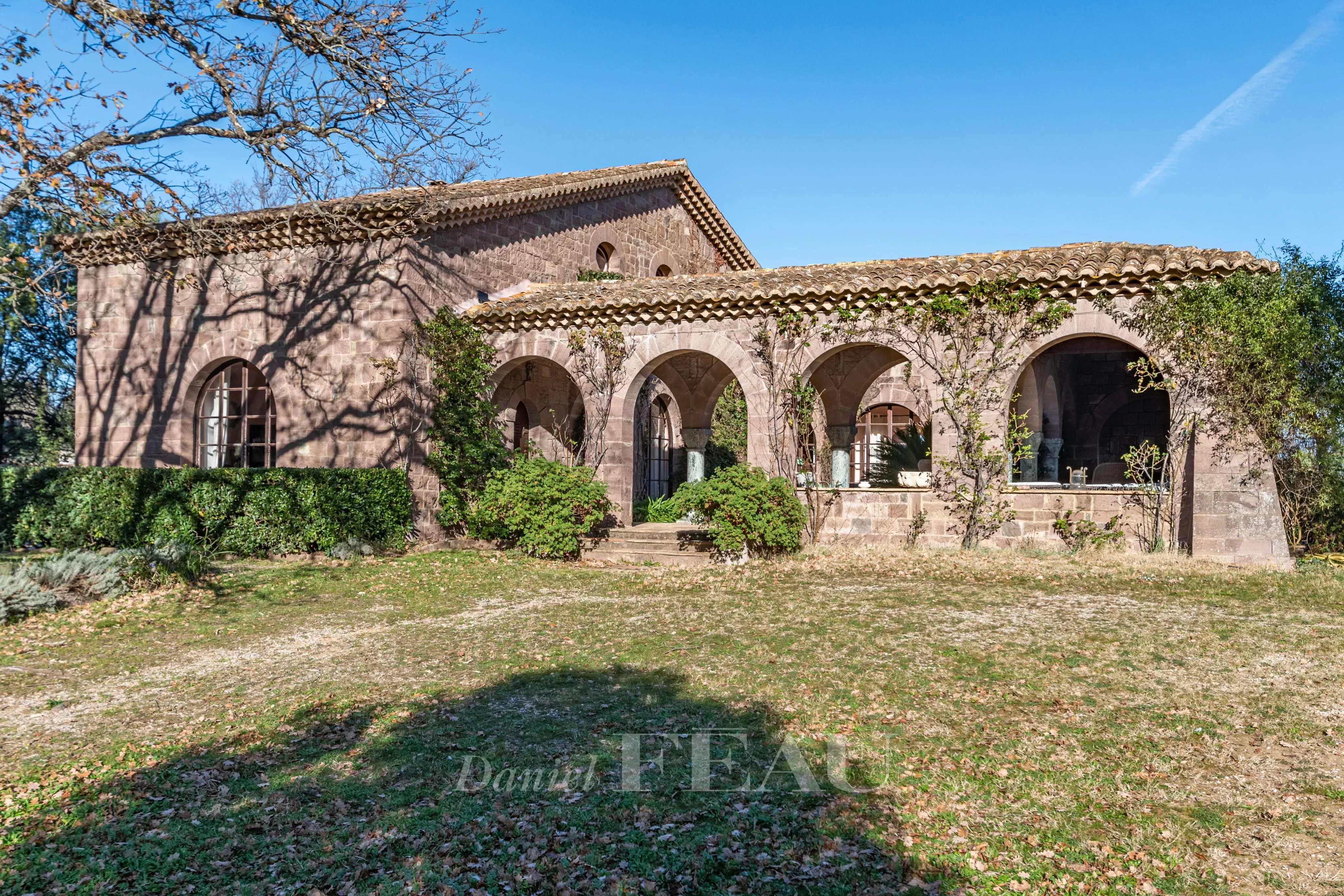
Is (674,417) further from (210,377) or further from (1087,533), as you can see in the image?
(1087,533)

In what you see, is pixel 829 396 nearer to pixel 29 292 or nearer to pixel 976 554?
pixel 976 554

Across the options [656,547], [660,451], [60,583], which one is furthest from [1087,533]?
[60,583]

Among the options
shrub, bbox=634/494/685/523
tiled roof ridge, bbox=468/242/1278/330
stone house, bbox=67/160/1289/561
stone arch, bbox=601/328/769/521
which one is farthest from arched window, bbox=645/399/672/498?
stone arch, bbox=601/328/769/521

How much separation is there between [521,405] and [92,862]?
39.3 ft

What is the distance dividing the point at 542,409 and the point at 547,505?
13.3 feet

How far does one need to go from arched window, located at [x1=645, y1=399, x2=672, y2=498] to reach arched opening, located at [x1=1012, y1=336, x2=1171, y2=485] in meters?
7.42

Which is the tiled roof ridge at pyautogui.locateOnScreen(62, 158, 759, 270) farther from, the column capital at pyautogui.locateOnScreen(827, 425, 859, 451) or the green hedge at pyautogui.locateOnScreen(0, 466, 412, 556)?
the column capital at pyautogui.locateOnScreen(827, 425, 859, 451)

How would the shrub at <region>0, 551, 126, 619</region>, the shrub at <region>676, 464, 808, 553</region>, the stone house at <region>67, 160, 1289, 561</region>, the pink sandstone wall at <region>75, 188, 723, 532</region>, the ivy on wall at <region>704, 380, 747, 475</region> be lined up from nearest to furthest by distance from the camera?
1. the shrub at <region>0, 551, 126, 619</region>
2. the stone house at <region>67, 160, 1289, 561</region>
3. the shrub at <region>676, 464, 808, 553</region>
4. the pink sandstone wall at <region>75, 188, 723, 532</region>
5. the ivy on wall at <region>704, 380, 747, 475</region>

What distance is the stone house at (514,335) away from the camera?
10883 millimetres

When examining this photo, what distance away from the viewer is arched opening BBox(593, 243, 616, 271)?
17.6m

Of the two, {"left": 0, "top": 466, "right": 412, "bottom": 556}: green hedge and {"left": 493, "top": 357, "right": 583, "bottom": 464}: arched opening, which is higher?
{"left": 493, "top": 357, "right": 583, "bottom": 464}: arched opening

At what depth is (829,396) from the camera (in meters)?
16.8

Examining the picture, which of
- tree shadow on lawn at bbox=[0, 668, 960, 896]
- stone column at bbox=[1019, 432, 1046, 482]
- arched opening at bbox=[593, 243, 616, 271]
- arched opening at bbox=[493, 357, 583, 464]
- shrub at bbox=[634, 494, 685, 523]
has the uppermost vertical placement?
arched opening at bbox=[593, 243, 616, 271]

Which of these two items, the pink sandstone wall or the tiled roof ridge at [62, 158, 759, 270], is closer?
the tiled roof ridge at [62, 158, 759, 270]
